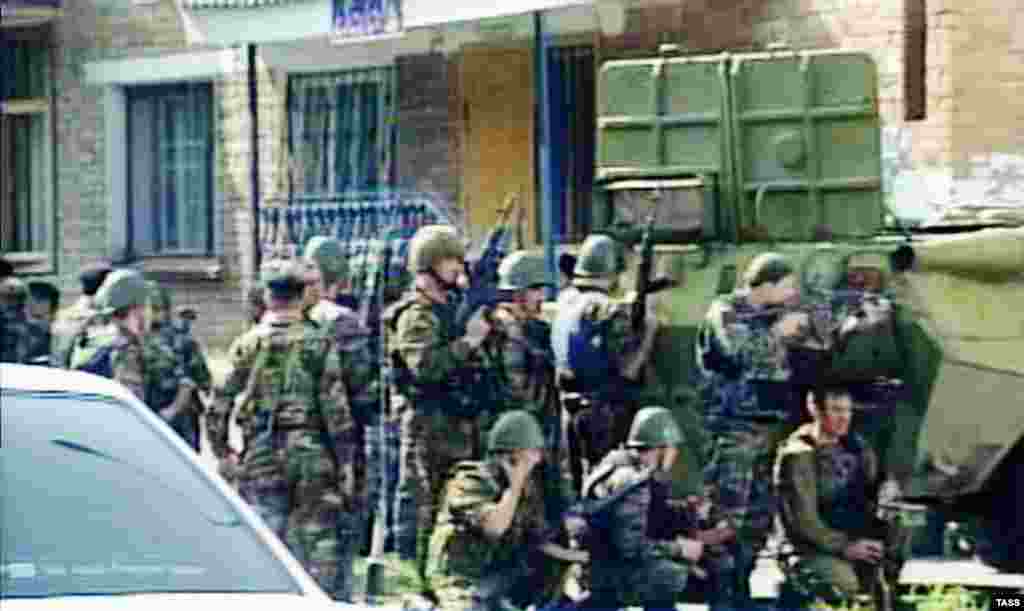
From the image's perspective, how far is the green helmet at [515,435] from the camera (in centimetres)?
1005

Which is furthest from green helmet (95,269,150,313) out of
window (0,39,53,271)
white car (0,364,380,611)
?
window (0,39,53,271)

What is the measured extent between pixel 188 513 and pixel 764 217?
6475mm

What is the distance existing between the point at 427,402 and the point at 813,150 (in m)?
2.23

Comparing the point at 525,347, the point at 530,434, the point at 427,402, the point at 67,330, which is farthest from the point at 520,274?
the point at 67,330

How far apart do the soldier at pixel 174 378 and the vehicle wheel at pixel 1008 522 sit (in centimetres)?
356

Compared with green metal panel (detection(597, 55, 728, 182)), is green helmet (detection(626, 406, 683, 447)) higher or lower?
lower

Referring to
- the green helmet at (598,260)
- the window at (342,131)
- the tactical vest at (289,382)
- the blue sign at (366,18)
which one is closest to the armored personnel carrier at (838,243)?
the green helmet at (598,260)

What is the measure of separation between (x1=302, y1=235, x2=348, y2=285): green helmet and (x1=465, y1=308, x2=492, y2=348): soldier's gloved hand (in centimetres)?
102

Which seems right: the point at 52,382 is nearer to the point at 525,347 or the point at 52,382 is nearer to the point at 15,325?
the point at 525,347

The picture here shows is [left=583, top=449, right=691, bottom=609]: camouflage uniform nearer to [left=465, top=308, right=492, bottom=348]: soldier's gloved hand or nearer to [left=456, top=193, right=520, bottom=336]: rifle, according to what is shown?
[left=465, top=308, right=492, bottom=348]: soldier's gloved hand

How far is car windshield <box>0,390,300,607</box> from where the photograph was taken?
5.39 metres

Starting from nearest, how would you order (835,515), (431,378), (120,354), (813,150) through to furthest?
1. (835,515)
2. (431,378)
3. (120,354)
4. (813,150)

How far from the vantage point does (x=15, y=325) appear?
42.8ft

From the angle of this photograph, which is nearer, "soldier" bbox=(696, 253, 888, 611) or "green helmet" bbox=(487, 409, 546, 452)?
"green helmet" bbox=(487, 409, 546, 452)
